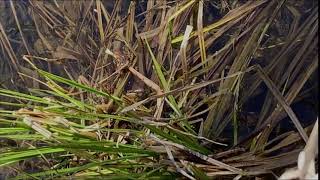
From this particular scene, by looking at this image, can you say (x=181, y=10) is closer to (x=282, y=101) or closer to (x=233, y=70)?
(x=233, y=70)

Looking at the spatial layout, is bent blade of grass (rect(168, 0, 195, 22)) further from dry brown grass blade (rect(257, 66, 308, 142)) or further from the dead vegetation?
dry brown grass blade (rect(257, 66, 308, 142))

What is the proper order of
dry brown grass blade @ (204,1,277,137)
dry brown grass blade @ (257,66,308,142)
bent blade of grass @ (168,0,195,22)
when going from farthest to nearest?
bent blade of grass @ (168,0,195,22) < dry brown grass blade @ (204,1,277,137) < dry brown grass blade @ (257,66,308,142)

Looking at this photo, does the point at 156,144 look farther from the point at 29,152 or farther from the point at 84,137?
the point at 29,152

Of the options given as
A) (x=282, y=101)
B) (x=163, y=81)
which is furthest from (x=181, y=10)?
(x=282, y=101)

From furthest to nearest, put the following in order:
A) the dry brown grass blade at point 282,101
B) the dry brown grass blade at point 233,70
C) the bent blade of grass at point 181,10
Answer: the bent blade of grass at point 181,10 < the dry brown grass blade at point 233,70 < the dry brown grass blade at point 282,101

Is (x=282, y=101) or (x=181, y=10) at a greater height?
(x=181, y=10)

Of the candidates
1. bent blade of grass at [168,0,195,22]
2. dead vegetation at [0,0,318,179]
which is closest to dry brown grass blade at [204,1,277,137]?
dead vegetation at [0,0,318,179]

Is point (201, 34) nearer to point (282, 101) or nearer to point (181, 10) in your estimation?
point (181, 10)

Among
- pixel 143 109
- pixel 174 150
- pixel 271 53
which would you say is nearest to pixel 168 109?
pixel 143 109

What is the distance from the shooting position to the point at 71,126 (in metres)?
1.01

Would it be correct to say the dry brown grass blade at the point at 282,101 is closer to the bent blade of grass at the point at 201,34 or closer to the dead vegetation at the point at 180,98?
the dead vegetation at the point at 180,98

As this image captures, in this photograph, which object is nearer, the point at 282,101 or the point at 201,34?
the point at 282,101

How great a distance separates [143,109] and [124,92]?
0.33 ft

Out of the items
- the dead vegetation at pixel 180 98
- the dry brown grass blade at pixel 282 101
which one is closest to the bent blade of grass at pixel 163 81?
the dead vegetation at pixel 180 98
